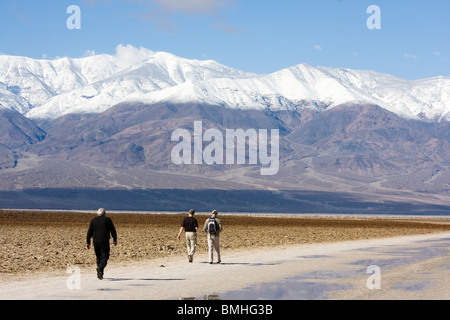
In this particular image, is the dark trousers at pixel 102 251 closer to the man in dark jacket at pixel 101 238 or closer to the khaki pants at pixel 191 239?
the man in dark jacket at pixel 101 238

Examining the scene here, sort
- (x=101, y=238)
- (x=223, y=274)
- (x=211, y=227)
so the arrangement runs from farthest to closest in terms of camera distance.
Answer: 1. (x=211, y=227)
2. (x=223, y=274)
3. (x=101, y=238)

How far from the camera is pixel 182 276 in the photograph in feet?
67.7

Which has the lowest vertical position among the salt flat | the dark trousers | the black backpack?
the salt flat

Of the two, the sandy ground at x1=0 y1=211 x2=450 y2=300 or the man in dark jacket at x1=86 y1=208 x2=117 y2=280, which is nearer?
the sandy ground at x1=0 y1=211 x2=450 y2=300

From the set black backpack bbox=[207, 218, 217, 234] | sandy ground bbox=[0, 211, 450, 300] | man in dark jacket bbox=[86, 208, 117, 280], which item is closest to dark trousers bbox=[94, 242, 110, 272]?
man in dark jacket bbox=[86, 208, 117, 280]

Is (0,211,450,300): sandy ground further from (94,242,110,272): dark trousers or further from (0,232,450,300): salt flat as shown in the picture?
(94,242,110,272): dark trousers

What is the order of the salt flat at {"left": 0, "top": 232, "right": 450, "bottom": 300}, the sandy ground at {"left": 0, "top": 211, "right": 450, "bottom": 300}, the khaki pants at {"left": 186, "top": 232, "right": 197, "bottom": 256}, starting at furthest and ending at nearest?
the khaki pants at {"left": 186, "top": 232, "right": 197, "bottom": 256} < the sandy ground at {"left": 0, "top": 211, "right": 450, "bottom": 300} < the salt flat at {"left": 0, "top": 232, "right": 450, "bottom": 300}

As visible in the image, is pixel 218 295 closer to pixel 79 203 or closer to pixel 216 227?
pixel 216 227

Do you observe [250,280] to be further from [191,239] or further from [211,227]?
[191,239]

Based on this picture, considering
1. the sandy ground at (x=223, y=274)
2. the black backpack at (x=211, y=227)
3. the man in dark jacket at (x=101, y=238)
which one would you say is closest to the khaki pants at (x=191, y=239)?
the black backpack at (x=211, y=227)

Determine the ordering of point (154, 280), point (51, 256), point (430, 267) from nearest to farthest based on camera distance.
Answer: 1. point (154, 280)
2. point (430, 267)
3. point (51, 256)

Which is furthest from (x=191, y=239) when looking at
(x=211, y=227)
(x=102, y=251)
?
(x=102, y=251)
